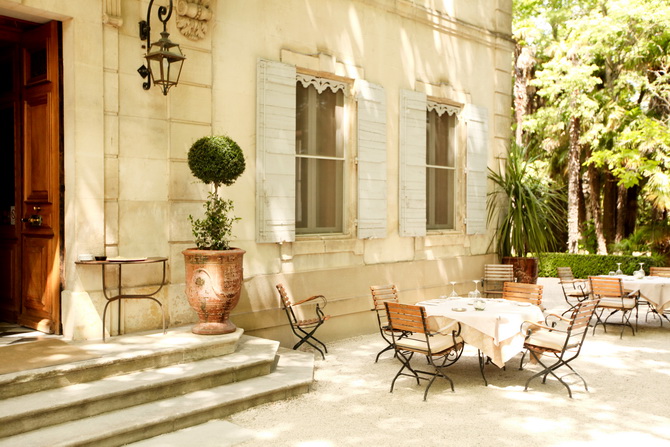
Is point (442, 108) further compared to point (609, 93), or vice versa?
point (609, 93)

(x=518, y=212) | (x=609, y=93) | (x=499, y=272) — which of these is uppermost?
(x=609, y=93)

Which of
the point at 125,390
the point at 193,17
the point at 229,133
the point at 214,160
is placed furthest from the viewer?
the point at 229,133

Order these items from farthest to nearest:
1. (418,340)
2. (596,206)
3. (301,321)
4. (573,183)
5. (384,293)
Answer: (596,206) → (573,183) → (384,293) → (301,321) → (418,340)

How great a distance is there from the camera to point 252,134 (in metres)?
6.57

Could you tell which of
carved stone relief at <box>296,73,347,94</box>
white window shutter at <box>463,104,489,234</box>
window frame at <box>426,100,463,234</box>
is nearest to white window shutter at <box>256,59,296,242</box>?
carved stone relief at <box>296,73,347,94</box>

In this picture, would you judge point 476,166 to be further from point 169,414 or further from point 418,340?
point 169,414

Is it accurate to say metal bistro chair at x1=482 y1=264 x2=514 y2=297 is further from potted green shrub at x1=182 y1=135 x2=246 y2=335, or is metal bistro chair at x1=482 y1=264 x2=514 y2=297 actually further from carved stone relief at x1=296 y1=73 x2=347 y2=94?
potted green shrub at x1=182 y1=135 x2=246 y2=335

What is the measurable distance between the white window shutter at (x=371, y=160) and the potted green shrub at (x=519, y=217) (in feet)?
8.95

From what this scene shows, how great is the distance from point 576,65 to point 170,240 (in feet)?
48.8

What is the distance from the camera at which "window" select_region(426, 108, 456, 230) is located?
357 inches

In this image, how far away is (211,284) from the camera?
212 inches

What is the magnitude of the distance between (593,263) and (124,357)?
1384 cm

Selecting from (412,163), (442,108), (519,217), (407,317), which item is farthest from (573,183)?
(407,317)

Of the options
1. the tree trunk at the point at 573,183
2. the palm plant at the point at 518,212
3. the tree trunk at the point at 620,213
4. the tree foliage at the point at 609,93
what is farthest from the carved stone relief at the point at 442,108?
the tree trunk at the point at 620,213
